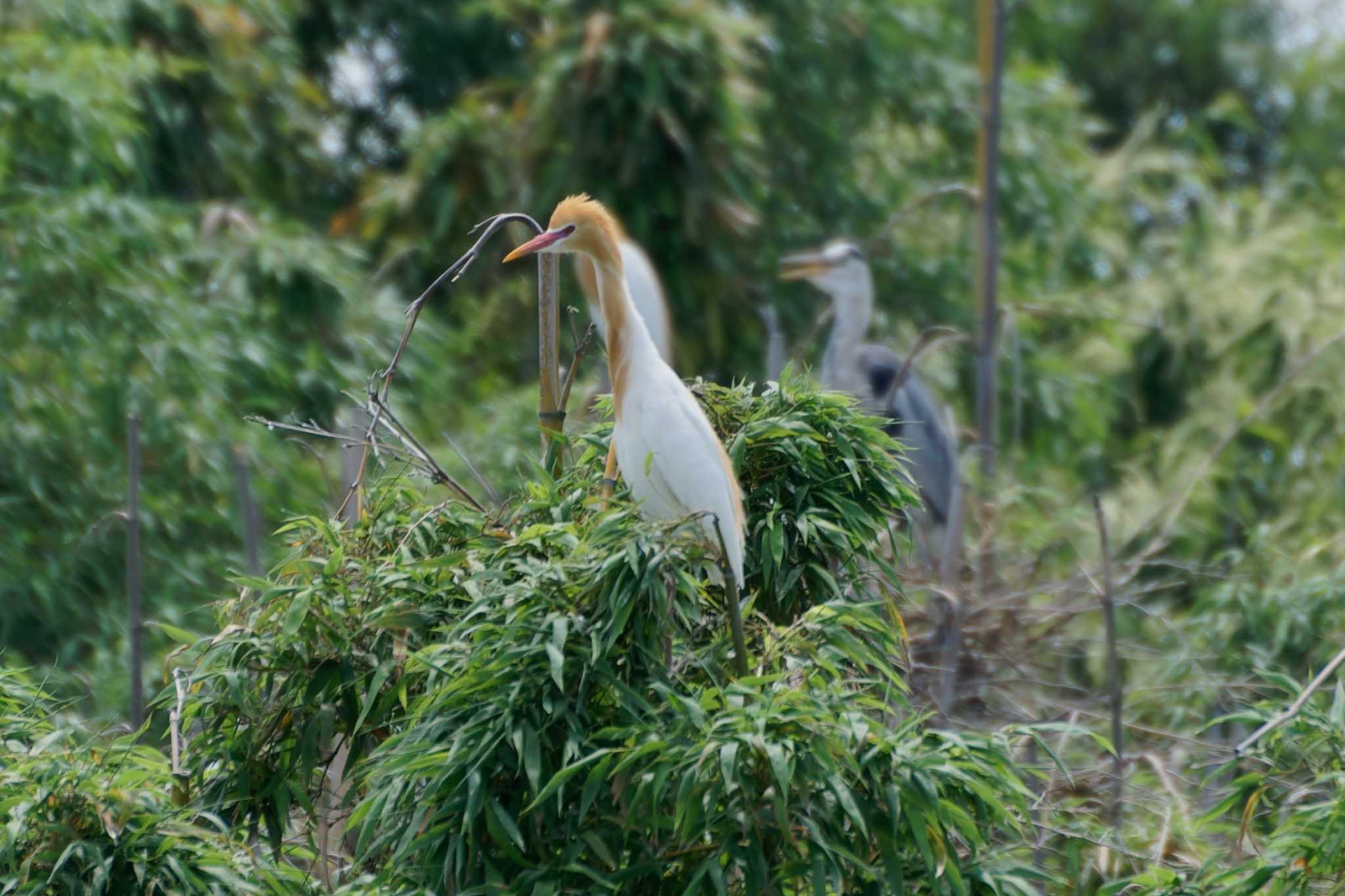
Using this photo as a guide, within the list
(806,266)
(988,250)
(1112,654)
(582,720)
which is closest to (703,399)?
(582,720)

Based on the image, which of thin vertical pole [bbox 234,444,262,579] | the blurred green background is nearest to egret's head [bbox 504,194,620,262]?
thin vertical pole [bbox 234,444,262,579]

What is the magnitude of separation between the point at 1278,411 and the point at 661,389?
14.8 feet

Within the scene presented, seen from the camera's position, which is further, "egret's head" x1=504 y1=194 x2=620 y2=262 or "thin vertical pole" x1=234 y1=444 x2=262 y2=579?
"thin vertical pole" x1=234 y1=444 x2=262 y2=579

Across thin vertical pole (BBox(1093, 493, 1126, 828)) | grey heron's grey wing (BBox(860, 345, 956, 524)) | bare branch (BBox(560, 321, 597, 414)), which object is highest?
A: bare branch (BBox(560, 321, 597, 414))

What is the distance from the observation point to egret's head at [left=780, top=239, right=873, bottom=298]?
5762mm

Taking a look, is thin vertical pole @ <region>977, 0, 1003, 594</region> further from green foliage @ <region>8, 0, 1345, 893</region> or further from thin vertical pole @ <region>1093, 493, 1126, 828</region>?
thin vertical pole @ <region>1093, 493, 1126, 828</region>

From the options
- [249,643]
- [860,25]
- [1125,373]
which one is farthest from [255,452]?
[1125,373]

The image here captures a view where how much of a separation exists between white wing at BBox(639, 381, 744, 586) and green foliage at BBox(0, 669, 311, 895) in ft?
2.36

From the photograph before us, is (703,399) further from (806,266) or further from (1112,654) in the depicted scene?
(806,266)

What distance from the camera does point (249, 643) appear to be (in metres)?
2.08

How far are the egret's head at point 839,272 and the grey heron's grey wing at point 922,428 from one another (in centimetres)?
23

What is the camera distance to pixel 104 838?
203 cm

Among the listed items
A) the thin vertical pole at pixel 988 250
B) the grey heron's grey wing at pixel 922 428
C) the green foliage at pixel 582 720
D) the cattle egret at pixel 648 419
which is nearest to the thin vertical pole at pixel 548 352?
the cattle egret at pixel 648 419

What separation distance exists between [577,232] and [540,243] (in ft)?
0.21
